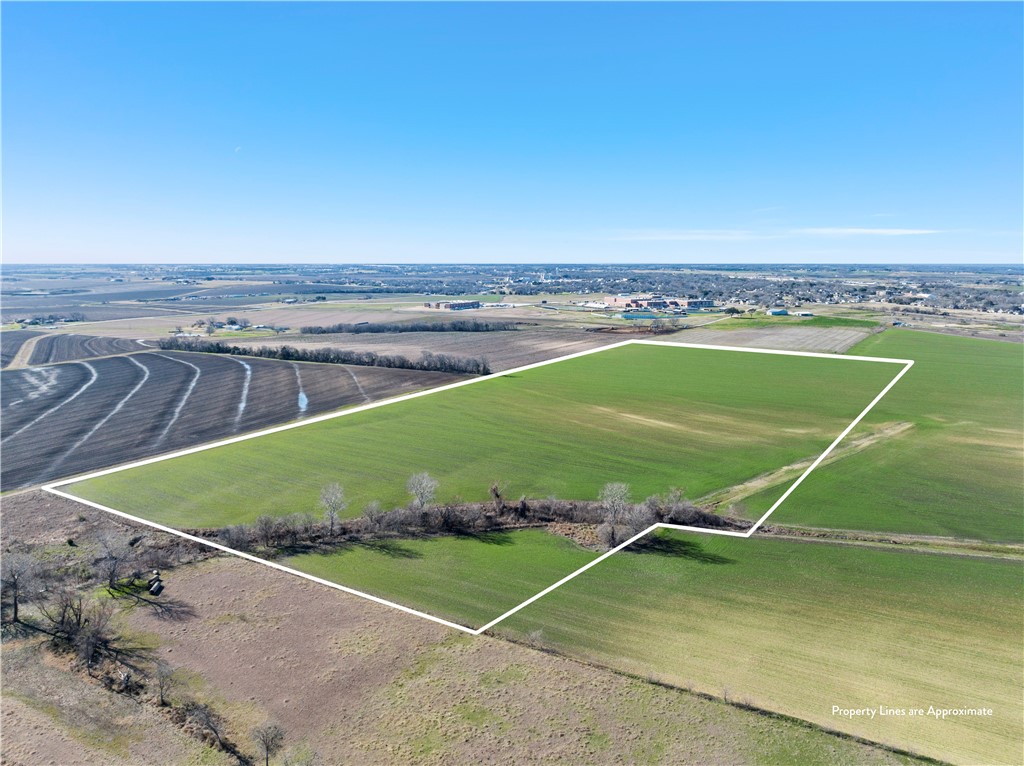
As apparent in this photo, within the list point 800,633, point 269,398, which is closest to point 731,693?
point 800,633

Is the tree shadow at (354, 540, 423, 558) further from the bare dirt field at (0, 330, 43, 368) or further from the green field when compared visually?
the bare dirt field at (0, 330, 43, 368)

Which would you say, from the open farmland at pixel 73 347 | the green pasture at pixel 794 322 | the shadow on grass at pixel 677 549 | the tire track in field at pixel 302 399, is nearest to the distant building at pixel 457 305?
the green pasture at pixel 794 322

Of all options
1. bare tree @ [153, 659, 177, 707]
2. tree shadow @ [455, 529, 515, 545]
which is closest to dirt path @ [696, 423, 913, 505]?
Answer: tree shadow @ [455, 529, 515, 545]

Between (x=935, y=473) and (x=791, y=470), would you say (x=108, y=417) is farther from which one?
(x=935, y=473)

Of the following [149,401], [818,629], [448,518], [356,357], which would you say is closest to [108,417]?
[149,401]

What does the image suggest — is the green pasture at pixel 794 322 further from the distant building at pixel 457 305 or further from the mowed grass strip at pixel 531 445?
the distant building at pixel 457 305

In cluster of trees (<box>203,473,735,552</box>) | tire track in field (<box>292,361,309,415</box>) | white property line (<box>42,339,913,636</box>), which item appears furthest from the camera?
tire track in field (<box>292,361,309,415</box>)
